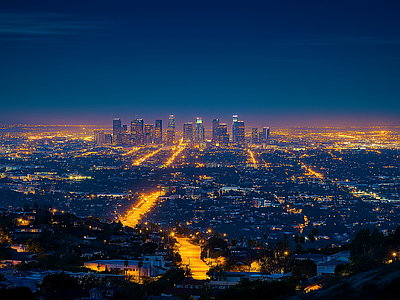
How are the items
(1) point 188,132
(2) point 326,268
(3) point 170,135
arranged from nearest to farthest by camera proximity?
1. (2) point 326,268
2. (3) point 170,135
3. (1) point 188,132

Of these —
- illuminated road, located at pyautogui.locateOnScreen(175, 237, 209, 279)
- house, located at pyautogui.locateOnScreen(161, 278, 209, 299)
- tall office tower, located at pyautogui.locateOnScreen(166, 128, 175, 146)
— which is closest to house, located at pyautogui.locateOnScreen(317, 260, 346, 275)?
house, located at pyautogui.locateOnScreen(161, 278, 209, 299)

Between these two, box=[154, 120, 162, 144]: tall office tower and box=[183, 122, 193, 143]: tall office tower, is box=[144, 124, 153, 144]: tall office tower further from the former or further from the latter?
box=[183, 122, 193, 143]: tall office tower

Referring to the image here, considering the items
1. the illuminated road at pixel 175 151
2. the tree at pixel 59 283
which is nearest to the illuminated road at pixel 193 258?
the tree at pixel 59 283

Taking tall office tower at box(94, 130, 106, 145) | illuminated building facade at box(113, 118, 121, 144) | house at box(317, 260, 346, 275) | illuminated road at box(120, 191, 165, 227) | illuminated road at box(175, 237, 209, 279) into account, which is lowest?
illuminated road at box(120, 191, 165, 227)

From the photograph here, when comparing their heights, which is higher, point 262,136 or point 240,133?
point 240,133

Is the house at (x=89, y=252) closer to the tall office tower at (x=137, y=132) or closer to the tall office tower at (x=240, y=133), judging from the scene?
the tall office tower at (x=137, y=132)

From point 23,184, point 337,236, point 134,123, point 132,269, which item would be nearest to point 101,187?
point 23,184

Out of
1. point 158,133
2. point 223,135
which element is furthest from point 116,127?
point 223,135

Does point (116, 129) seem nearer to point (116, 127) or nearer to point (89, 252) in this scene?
point (116, 127)
